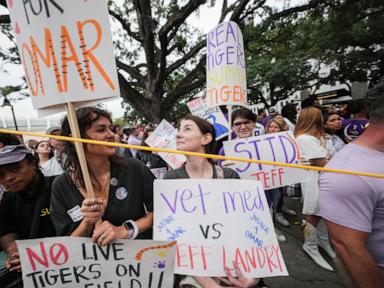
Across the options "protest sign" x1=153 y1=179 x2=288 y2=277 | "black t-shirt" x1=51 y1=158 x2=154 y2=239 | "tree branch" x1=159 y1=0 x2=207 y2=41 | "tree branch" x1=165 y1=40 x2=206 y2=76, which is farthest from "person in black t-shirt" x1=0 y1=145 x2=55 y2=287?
"tree branch" x1=165 y1=40 x2=206 y2=76

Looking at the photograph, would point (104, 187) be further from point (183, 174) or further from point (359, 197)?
point (359, 197)

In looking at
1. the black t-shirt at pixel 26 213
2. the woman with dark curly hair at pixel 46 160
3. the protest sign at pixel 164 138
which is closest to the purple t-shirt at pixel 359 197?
the black t-shirt at pixel 26 213

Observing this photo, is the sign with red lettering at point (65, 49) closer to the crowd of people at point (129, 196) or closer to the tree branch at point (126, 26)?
the crowd of people at point (129, 196)

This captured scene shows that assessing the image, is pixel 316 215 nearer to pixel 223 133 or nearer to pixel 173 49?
pixel 223 133

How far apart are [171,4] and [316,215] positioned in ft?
28.5

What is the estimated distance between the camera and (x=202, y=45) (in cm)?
868

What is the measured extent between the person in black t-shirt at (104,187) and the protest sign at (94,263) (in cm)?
14

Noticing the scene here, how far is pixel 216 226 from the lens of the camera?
1.20 metres

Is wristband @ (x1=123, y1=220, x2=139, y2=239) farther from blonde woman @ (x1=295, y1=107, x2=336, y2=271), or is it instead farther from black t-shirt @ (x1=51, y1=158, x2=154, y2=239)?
blonde woman @ (x1=295, y1=107, x2=336, y2=271)

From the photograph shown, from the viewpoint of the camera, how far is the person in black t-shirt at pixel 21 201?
1391 mm

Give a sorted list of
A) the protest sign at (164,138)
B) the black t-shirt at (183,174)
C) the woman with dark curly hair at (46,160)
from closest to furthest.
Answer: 1. the black t-shirt at (183,174)
2. the woman with dark curly hair at (46,160)
3. the protest sign at (164,138)

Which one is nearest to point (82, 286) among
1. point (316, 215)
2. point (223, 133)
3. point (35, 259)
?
point (35, 259)

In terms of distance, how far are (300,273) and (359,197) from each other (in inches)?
81.9

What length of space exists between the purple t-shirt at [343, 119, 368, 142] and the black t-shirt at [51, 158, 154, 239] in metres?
3.16
